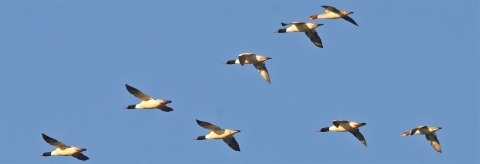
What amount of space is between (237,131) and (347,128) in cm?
445

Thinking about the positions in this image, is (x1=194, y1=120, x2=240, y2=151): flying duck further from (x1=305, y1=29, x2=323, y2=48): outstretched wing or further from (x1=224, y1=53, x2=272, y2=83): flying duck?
(x1=305, y1=29, x2=323, y2=48): outstretched wing

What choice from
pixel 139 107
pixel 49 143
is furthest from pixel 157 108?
pixel 49 143

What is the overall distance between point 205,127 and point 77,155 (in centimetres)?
553

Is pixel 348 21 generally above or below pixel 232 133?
above

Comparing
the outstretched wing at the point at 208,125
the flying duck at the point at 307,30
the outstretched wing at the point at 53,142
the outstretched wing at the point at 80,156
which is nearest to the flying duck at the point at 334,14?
the flying duck at the point at 307,30

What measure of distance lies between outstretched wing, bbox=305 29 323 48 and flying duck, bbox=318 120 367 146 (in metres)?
3.25

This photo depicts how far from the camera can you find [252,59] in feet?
175

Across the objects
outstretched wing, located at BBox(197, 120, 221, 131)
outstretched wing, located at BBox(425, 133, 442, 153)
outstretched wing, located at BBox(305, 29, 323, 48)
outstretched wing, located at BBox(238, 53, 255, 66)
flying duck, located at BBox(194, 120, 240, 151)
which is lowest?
outstretched wing, located at BBox(425, 133, 442, 153)

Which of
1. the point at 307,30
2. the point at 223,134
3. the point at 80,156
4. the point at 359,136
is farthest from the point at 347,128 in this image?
the point at 80,156

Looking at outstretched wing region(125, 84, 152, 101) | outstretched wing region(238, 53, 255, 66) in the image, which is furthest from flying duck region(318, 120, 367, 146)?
outstretched wing region(125, 84, 152, 101)

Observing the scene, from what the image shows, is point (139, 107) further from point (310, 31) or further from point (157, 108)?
point (310, 31)

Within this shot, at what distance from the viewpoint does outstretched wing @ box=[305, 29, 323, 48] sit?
54.0 metres

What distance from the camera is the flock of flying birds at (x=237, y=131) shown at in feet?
171

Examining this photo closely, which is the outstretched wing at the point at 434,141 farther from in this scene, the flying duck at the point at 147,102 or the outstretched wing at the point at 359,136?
the flying duck at the point at 147,102
